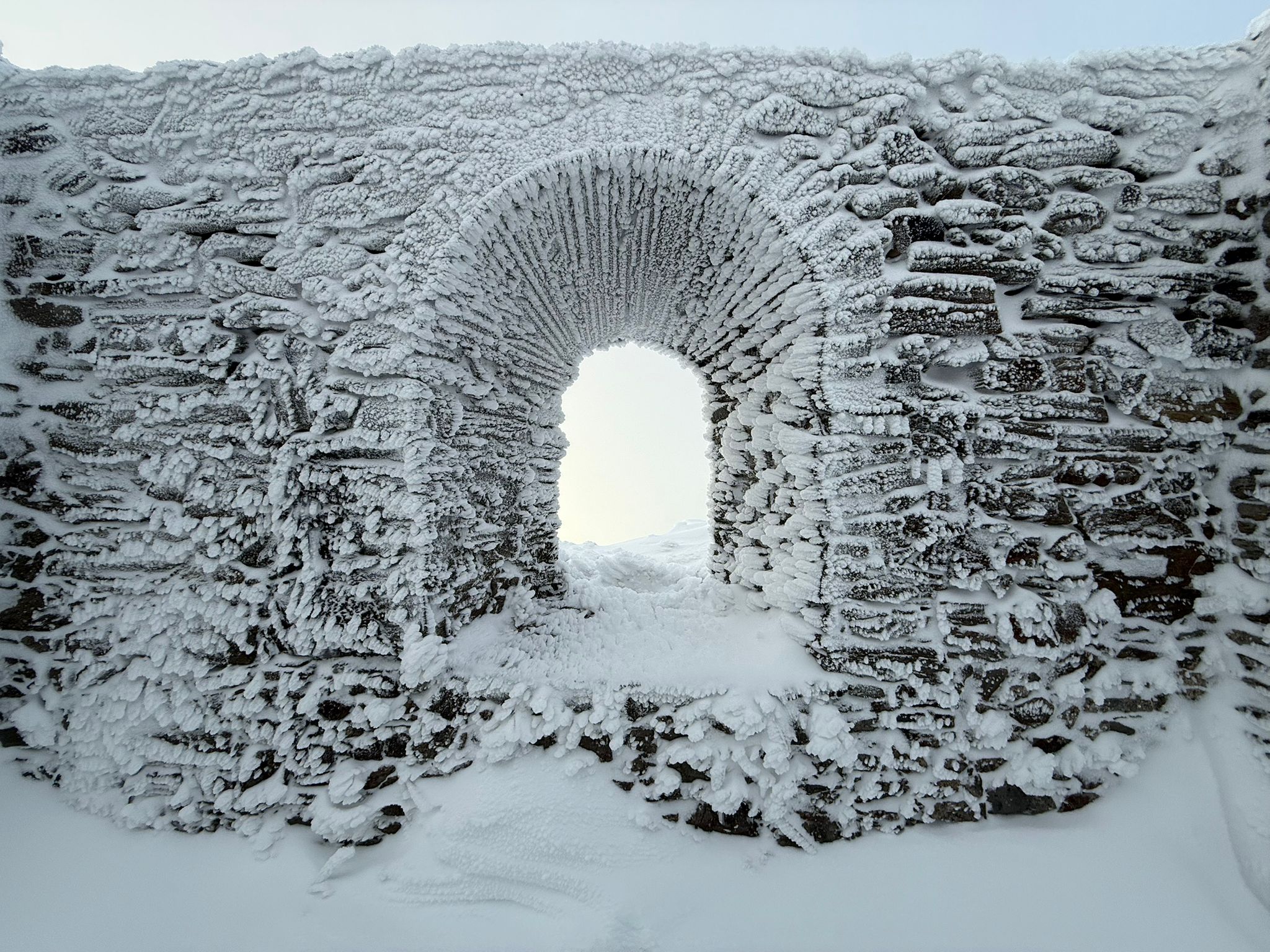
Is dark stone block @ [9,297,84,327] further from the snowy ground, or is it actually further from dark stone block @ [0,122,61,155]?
the snowy ground

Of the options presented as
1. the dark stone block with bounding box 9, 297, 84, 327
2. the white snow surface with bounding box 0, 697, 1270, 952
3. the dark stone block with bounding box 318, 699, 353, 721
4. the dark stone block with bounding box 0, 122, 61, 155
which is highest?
the dark stone block with bounding box 0, 122, 61, 155

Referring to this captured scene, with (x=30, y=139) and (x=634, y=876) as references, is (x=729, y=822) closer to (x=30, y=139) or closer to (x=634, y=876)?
(x=634, y=876)

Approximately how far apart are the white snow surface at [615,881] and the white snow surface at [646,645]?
245 millimetres

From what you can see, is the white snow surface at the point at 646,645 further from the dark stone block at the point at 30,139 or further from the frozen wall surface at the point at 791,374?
the dark stone block at the point at 30,139

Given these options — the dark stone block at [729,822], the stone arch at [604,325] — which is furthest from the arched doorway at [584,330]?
the dark stone block at [729,822]

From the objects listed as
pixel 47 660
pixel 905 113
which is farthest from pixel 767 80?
pixel 47 660

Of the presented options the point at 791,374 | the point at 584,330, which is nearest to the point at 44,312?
the point at 584,330

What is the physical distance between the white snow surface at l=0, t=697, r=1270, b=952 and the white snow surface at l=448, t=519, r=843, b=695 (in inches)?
9.6

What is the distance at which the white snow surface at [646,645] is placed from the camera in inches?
58.9

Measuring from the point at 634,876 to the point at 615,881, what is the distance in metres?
0.05

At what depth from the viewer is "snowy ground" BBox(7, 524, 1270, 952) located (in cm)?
131

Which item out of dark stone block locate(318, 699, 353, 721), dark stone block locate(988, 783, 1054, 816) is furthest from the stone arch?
dark stone block locate(988, 783, 1054, 816)

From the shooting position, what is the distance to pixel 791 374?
1.58 m

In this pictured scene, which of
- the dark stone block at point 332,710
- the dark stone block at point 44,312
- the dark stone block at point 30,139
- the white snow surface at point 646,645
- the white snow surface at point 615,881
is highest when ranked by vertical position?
the dark stone block at point 30,139
